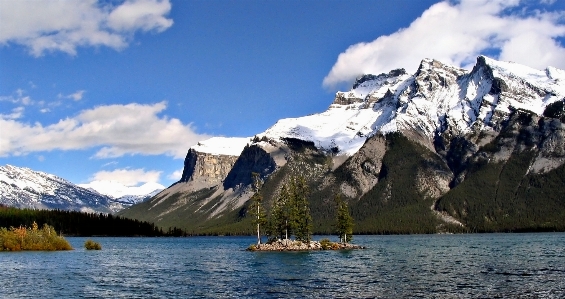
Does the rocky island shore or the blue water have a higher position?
the rocky island shore

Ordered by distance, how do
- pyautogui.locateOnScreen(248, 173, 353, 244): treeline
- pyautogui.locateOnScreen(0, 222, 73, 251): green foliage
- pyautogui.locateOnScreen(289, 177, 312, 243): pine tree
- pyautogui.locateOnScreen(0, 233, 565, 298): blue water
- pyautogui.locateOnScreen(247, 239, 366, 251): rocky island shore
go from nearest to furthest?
pyautogui.locateOnScreen(0, 233, 565, 298): blue water
pyautogui.locateOnScreen(0, 222, 73, 251): green foliage
pyautogui.locateOnScreen(247, 239, 366, 251): rocky island shore
pyautogui.locateOnScreen(248, 173, 353, 244): treeline
pyautogui.locateOnScreen(289, 177, 312, 243): pine tree

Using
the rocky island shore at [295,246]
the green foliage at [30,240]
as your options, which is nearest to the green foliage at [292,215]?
the rocky island shore at [295,246]

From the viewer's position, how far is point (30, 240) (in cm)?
14662

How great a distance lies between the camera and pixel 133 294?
61.3 meters

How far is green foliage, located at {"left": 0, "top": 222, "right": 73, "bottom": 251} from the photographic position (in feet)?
463

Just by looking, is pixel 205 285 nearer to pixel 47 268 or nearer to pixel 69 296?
pixel 69 296

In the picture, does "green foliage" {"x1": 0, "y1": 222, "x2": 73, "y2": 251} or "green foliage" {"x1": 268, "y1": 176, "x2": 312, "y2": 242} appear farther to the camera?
"green foliage" {"x1": 268, "y1": 176, "x2": 312, "y2": 242}

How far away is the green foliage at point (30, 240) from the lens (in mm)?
141250

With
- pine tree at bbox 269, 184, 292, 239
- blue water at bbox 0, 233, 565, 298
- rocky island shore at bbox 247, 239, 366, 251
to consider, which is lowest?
blue water at bbox 0, 233, 565, 298

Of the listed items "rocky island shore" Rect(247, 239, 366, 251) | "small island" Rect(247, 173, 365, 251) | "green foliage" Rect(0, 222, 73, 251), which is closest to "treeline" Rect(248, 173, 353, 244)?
"small island" Rect(247, 173, 365, 251)

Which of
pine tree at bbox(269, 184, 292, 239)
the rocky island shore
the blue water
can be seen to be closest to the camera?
the blue water

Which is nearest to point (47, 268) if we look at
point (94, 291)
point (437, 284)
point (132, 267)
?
point (132, 267)

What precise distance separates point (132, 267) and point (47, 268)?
42.6 ft

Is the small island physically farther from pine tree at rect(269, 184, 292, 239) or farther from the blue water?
the blue water
